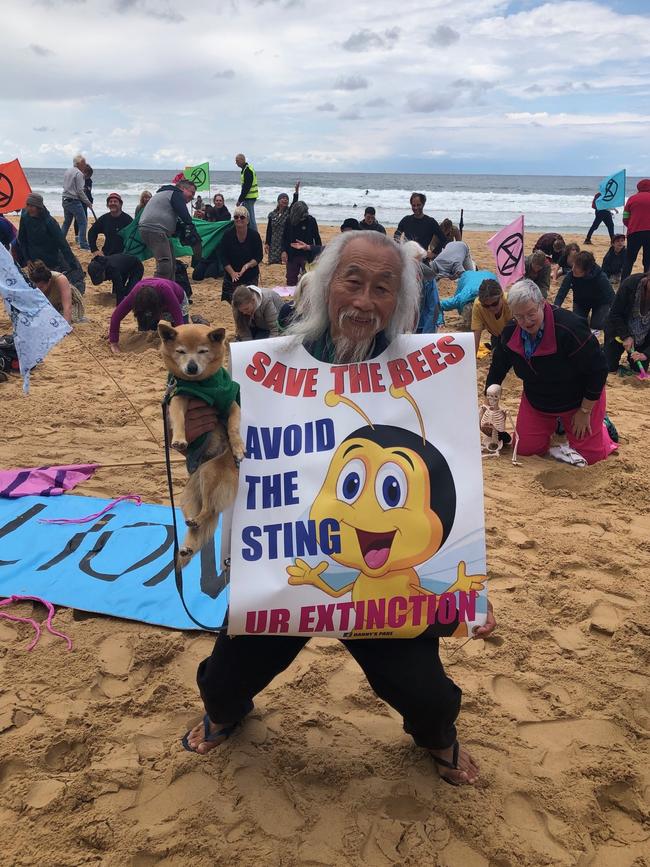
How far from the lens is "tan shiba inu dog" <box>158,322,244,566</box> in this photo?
2.06 meters

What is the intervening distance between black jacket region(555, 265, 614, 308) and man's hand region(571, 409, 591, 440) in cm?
385

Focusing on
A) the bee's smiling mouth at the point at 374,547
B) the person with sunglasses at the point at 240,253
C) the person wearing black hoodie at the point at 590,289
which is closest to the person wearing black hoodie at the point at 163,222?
the person with sunglasses at the point at 240,253

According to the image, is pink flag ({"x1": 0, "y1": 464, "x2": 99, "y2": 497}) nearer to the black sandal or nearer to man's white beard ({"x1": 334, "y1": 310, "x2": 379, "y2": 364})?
man's white beard ({"x1": 334, "y1": 310, "x2": 379, "y2": 364})

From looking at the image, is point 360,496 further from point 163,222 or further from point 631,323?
point 163,222

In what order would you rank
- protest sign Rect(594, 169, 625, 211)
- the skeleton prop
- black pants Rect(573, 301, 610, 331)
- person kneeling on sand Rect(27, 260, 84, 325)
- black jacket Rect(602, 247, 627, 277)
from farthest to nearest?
protest sign Rect(594, 169, 625, 211) < black jacket Rect(602, 247, 627, 277) < black pants Rect(573, 301, 610, 331) < person kneeling on sand Rect(27, 260, 84, 325) < the skeleton prop

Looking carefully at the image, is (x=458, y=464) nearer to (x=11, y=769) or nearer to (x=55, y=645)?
(x=11, y=769)

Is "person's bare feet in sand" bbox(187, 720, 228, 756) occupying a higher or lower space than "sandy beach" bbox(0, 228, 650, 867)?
higher

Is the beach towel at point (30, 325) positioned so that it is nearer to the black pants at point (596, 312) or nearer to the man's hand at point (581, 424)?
the man's hand at point (581, 424)

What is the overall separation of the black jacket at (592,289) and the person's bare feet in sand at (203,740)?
294 inches

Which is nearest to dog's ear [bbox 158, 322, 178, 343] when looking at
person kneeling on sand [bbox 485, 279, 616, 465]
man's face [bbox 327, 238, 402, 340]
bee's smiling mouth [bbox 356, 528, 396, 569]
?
man's face [bbox 327, 238, 402, 340]

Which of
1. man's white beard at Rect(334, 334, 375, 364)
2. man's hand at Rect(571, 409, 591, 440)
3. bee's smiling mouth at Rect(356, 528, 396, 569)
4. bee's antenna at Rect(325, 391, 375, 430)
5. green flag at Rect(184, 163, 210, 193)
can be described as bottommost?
man's hand at Rect(571, 409, 591, 440)

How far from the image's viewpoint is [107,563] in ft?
11.9

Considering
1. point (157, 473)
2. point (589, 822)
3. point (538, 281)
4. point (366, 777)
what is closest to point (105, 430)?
point (157, 473)

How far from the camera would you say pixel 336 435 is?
1967 mm
